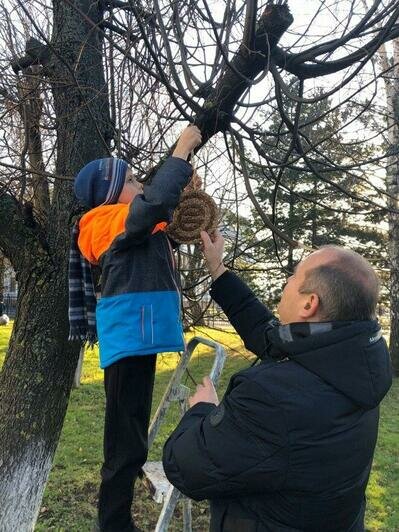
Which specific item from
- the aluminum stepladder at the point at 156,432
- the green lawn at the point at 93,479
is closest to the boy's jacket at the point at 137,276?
the aluminum stepladder at the point at 156,432

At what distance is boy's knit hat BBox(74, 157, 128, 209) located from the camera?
7.72 ft

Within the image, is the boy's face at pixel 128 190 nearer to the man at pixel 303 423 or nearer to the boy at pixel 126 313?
the boy at pixel 126 313

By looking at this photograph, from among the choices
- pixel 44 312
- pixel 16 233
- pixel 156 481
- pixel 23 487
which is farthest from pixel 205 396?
pixel 16 233

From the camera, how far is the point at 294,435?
1399mm

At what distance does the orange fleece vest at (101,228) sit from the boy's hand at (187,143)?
0.97 ft

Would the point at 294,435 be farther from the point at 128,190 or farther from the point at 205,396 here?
the point at 128,190

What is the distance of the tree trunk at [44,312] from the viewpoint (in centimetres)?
289

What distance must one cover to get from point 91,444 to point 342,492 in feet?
16.1

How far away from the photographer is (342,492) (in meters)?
1.50

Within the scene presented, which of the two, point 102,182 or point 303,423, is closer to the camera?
point 303,423

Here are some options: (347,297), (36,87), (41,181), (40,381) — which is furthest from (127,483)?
(36,87)

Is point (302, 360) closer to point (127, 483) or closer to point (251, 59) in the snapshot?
point (127, 483)

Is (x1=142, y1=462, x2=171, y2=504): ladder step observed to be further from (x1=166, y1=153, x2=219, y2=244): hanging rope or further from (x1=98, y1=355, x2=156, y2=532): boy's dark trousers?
(x1=166, y1=153, x2=219, y2=244): hanging rope

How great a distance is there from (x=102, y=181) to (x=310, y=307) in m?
1.21
